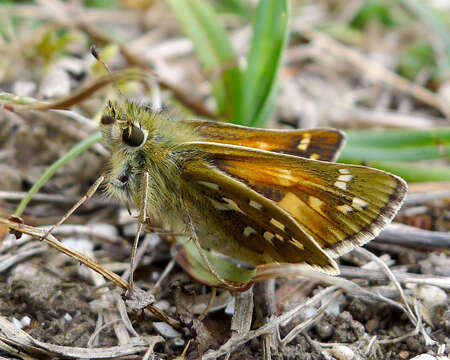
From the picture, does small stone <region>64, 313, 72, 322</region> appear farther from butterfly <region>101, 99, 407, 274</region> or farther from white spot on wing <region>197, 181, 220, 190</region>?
white spot on wing <region>197, 181, 220, 190</region>

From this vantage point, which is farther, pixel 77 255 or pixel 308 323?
pixel 308 323

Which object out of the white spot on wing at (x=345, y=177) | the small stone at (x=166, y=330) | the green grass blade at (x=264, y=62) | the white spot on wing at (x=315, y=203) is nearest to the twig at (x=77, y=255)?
the small stone at (x=166, y=330)

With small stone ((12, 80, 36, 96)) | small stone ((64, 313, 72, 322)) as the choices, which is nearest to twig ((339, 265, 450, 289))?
small stone ((64, 313, 72, 322))

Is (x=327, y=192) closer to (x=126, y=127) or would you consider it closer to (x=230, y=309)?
(x=230, y=309)

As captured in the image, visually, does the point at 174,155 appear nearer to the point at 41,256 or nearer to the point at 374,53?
the point at 41,256

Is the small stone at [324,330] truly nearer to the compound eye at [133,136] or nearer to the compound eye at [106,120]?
the compound eye at [133,136]

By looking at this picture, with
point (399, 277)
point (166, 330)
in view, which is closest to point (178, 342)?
point (166, 330)

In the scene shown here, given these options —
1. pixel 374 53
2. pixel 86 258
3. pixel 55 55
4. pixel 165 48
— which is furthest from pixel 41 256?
pixel 374 53
